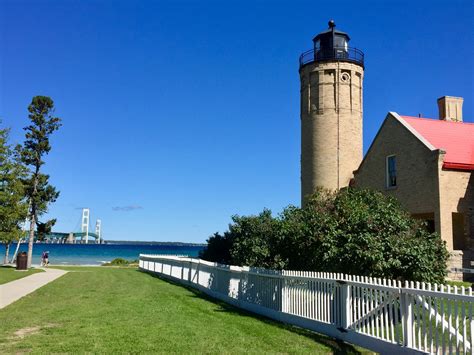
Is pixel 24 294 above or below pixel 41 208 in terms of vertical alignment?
below

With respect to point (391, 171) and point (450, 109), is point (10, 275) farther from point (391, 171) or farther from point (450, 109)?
point (450, 109)

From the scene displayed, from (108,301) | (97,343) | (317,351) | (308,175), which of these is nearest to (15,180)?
(108,301)

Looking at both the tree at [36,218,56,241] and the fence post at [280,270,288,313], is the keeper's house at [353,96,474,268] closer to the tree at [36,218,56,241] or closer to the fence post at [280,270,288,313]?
the fence post at [280,270,288,313]

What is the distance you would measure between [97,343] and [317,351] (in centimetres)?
381

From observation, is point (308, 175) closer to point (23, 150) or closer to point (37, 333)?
point (23, 150)

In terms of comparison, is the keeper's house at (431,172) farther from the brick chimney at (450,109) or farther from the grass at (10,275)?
the grass at (10,275)

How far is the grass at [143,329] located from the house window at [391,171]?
1392cm

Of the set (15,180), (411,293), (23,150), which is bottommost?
(411,293)

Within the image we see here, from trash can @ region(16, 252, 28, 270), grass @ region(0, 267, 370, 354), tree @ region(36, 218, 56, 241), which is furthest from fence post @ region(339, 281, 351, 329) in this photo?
tree @ region(36, 218, 56, 241)

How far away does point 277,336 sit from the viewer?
31.6 feet

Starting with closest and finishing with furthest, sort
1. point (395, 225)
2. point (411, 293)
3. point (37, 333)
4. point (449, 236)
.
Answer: point (411, 293) < point (37, 333) < point (395, 225) < point (449, 236)

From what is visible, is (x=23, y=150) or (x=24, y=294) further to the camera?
(x=23, y=150)

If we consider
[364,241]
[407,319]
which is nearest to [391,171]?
[364,241]

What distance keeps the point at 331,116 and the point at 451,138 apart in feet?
29.4
